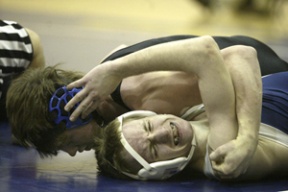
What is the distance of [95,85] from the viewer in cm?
217

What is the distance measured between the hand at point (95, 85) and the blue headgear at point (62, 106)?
8cm

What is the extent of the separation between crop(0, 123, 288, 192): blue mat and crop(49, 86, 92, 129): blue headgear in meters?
0.18

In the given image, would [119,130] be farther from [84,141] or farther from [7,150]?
[7,150]

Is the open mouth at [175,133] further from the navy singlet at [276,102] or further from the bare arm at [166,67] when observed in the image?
the navy singlet at [276,102]

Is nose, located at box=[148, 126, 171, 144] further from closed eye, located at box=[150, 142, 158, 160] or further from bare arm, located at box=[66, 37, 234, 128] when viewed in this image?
bare arm, located at box=[66, 37, 234, 128]

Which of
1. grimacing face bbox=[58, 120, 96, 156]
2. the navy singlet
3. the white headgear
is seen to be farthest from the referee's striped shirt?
the navy singlet

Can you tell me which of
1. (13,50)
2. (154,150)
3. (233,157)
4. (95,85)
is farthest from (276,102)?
(13,50)

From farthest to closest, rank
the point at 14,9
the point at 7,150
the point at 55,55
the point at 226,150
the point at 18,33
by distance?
the point at 14,9 < the point at 55,55 < the point at 18,33 < the point at 7,150 < the point at 226,150

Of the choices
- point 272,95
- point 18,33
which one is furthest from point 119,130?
point 18,33

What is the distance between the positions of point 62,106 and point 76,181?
1.00 feet

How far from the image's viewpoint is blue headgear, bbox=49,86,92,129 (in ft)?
7.54

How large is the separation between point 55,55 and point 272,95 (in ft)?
7.82

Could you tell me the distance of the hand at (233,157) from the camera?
203 centimetres

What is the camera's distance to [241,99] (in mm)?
2176
